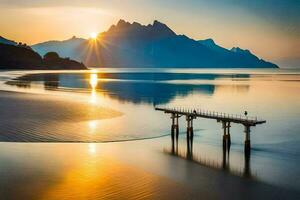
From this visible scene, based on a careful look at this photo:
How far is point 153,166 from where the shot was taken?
132ft

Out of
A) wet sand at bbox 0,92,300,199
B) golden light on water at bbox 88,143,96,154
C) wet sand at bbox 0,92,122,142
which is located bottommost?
wet sand at bbox 0,92,300,199

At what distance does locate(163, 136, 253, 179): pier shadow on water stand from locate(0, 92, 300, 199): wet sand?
1305 mm

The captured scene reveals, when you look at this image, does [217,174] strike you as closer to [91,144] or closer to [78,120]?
[91,144]

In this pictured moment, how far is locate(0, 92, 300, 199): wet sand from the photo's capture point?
1241 inches

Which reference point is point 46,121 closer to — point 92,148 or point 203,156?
point 92,148

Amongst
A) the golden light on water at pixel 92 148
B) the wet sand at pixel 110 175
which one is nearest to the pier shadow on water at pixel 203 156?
the wet sand at pixel 110 175

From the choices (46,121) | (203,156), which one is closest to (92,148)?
(203,156)

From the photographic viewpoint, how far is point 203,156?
45188 mm

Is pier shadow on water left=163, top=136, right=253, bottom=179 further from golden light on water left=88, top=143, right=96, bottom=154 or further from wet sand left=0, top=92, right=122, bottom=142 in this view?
wet sand left=0, top=92, right=122, bottom=142

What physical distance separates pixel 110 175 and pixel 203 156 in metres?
13.4

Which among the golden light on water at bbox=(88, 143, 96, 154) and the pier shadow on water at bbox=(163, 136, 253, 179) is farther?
the golden light on water at bbox=(88, 143, 96, 154)

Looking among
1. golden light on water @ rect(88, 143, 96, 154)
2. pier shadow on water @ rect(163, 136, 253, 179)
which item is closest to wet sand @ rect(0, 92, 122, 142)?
golden light on water @ rect(88, 143, 96, 154)

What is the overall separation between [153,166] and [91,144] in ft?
37.9

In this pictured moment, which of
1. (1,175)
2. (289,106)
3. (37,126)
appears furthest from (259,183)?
(289,106)
